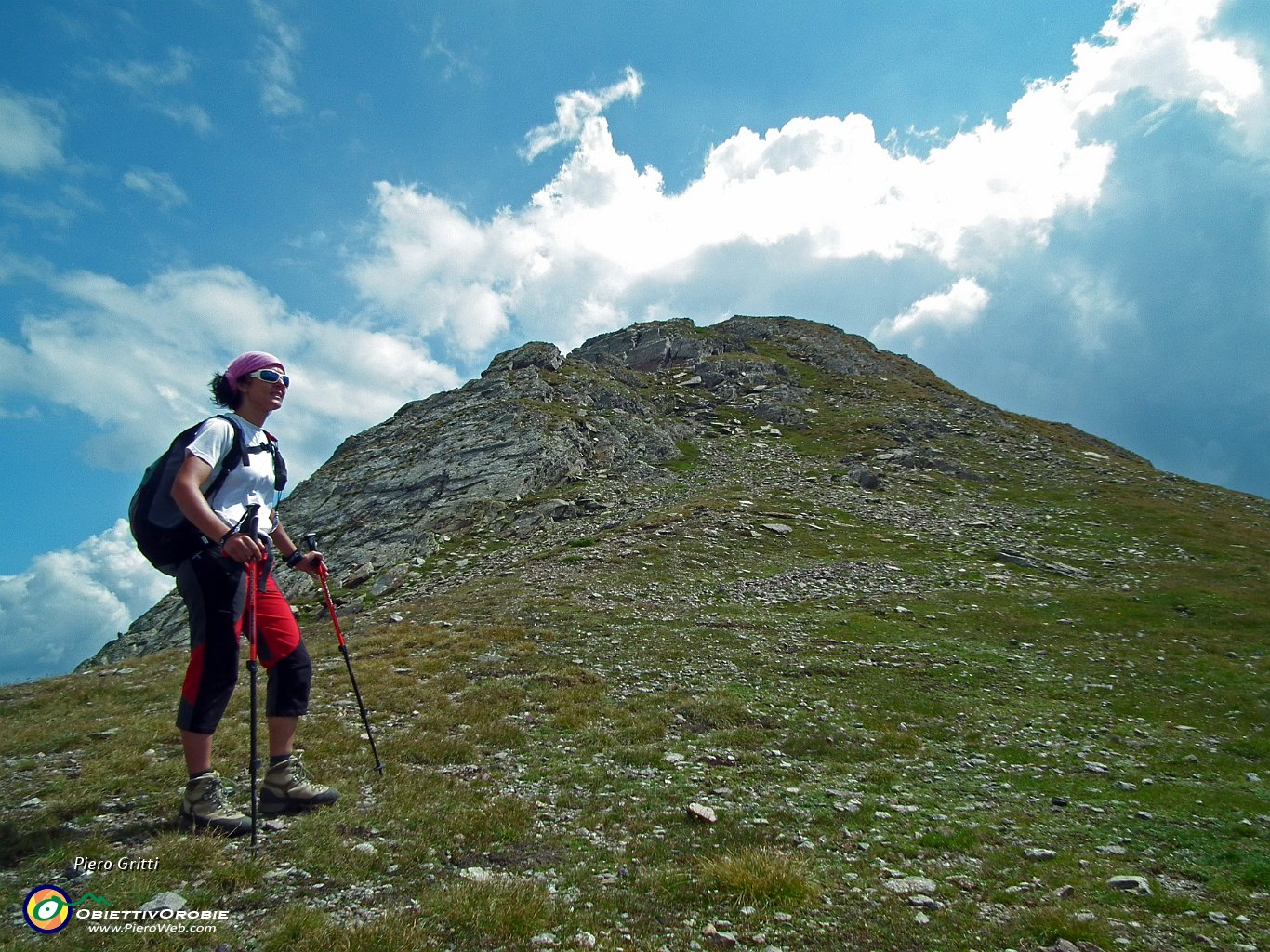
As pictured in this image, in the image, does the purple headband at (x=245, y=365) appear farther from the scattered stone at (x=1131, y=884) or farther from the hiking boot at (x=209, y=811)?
the scattered stone at (x=1131, y=884)

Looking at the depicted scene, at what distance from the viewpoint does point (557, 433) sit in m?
50.3

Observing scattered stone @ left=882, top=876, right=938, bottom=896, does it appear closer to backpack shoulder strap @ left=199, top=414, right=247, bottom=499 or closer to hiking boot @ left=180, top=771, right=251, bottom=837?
hiking boot @ left=180, top=771, right=251, bottom=837

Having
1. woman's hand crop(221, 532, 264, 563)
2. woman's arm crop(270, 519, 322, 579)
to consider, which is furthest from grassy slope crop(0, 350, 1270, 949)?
woman's arm crop(270, 519, 322, 579)

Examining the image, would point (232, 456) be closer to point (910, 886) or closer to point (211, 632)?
point (211, 632)

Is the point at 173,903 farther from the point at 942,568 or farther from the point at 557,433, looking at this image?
the point at 557,433

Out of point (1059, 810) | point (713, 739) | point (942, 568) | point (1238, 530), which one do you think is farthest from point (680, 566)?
point (1238, 530)

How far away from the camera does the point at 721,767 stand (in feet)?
34.2

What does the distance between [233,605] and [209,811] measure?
218cm

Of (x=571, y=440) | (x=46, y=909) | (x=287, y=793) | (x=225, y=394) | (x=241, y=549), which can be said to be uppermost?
(x=571, y=440)

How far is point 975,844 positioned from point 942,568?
25354 millimetres

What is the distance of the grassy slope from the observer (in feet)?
19.1

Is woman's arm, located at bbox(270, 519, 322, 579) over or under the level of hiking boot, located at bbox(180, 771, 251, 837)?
over

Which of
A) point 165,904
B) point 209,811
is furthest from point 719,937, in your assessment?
point 209,811

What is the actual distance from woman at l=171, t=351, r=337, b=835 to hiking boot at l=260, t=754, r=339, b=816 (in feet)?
0.04
